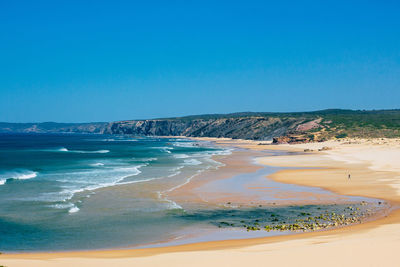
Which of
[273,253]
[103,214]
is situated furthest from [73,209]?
[273,253]

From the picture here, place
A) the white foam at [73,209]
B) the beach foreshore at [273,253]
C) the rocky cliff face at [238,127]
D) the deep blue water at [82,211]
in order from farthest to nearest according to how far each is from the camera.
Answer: the rocky cliff face at [238,127] → the white foam at [73,209] → the deep blue water at [82,211] → the beach foreshore at [273,253]

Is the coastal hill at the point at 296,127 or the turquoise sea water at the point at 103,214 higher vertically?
the coastal hill at the point at 296,127

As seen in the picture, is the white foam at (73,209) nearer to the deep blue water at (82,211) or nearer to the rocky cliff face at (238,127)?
the deep blue water at (82,211)

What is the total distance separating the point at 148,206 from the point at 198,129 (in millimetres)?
156658

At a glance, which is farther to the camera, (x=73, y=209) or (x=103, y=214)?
(x=73, y=209)

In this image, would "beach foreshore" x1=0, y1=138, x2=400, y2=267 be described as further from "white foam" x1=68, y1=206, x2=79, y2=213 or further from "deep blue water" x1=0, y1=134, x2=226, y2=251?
"white foam" x1=68, y1=206, x2=79, y2=213

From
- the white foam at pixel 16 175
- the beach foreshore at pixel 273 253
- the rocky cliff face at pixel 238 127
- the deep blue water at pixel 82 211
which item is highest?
the rocky cliff face at pixel 238 127

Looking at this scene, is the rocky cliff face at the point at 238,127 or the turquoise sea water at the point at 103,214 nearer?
the turquoise sea water at the point at 103,214

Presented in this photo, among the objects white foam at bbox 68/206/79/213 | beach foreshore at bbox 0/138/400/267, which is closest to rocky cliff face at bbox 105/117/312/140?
white foam at bbox 68/206/79/213

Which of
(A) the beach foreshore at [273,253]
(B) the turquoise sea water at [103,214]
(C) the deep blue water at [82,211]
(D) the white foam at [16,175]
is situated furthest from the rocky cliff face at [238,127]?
(A) the beach foreshore at [273,253]

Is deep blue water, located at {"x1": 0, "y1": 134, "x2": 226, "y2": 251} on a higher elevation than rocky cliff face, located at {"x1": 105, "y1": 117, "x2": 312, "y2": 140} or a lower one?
lower

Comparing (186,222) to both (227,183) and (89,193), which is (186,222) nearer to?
(89,193)

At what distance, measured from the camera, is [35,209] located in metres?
22.0

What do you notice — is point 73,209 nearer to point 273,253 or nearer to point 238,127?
point 273,253
